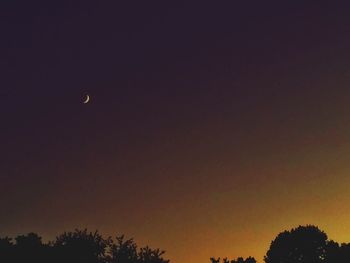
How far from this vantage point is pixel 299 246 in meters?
83.9

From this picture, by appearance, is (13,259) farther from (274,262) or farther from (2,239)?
(274,262)

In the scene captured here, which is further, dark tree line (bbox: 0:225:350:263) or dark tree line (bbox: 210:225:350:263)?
dark tree line (bbox: 210:225:350:263)

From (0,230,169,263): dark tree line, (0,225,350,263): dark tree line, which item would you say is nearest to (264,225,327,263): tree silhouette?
(0,225,350,263): dark tree line

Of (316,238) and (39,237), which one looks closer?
(39,237)

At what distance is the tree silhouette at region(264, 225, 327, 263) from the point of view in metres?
83.0

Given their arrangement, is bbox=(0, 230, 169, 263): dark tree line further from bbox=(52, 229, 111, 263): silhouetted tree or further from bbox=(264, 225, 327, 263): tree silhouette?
bbox=(264, 225, 327, 263): tree silhouette

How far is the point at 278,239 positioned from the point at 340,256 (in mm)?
10271

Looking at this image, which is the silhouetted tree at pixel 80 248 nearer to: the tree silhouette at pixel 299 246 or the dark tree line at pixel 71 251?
the dark tree line at pixel 71 251

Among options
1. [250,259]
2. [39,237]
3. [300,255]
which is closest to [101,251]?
[39,237]

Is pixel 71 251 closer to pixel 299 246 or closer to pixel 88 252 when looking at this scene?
pixel 88 252

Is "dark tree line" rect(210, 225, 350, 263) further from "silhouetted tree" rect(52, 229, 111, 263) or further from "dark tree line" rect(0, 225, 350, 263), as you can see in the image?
"silhouetted tree" rect(52, 229, 111, 263)

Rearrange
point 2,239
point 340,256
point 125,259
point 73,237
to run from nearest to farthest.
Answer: point 125,259 → point 2,239 → point 73,237 → point 340,256

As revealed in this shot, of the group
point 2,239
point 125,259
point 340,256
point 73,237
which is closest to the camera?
point 125,259

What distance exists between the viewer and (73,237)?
6531 cm
